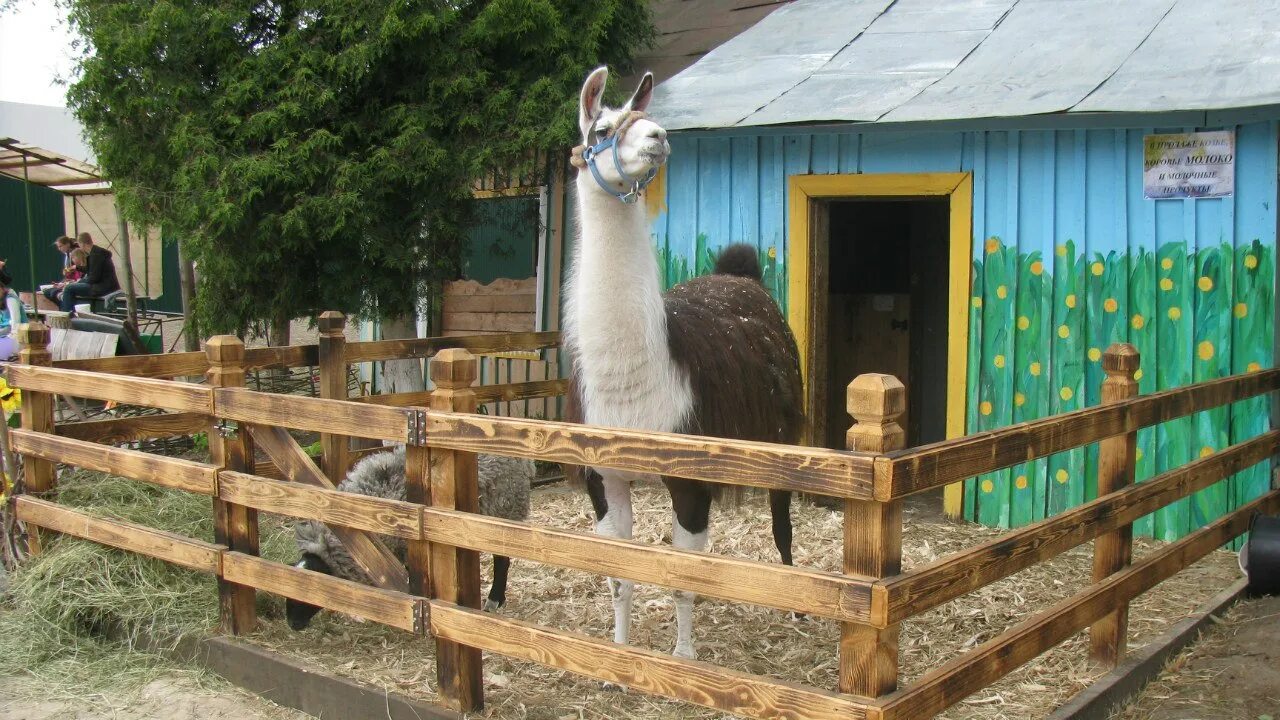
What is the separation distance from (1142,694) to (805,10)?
541 cm

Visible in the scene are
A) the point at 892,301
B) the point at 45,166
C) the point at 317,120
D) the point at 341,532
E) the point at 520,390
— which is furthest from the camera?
the point at 45,166

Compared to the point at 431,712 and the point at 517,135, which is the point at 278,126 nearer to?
the point at 517,135

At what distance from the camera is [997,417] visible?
5895 millimetres

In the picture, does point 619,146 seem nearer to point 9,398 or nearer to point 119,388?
point 119,388

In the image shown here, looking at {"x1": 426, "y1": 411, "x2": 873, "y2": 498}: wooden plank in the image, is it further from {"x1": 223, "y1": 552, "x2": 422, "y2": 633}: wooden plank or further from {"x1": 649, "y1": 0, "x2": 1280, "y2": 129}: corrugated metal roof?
{"x1": 649, "y1": 0, "x2": 1280, "y2": 129}: corrugated metal roof

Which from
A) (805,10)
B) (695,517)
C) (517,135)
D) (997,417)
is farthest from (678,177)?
(695,517)

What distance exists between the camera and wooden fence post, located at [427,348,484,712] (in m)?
3.27

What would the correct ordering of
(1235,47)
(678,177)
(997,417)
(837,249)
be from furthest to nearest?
(837,249) → (678,177) → (997,417) → (1235,47)

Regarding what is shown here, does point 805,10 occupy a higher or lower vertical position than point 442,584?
higher

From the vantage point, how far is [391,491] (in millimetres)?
4227

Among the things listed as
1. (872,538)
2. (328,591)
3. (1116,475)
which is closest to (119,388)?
(328,591)

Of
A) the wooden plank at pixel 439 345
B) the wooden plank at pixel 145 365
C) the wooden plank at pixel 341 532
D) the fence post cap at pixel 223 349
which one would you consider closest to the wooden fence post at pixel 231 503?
the fence post cap at pixel 223 349

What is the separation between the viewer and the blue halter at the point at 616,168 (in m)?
3.45

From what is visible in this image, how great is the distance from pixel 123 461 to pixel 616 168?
2.42 m
